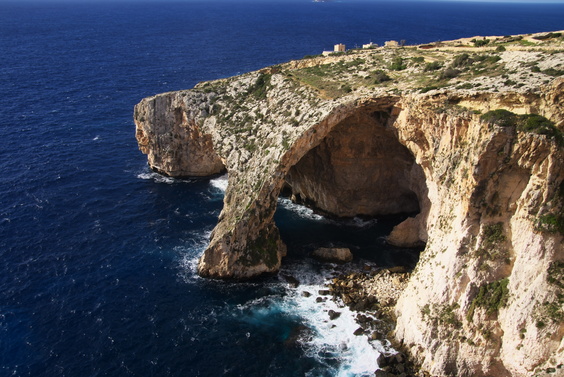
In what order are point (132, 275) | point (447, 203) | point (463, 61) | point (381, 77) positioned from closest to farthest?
point (447, 203), point (132, 275), point (463, 61), point (381, 77)

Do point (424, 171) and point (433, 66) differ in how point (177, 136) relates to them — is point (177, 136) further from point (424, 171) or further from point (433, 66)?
point (424, 171)

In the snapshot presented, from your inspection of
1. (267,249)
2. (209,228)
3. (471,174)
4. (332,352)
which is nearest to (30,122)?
(209,228)

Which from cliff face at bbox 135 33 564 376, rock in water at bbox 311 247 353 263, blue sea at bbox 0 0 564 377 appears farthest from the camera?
rock in water at bbox 311 247 353 263

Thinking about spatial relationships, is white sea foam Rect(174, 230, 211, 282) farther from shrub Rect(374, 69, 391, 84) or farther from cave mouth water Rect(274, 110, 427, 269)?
shrub Rect(374, 69, 391, 84)

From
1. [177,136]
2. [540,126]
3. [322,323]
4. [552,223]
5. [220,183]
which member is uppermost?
[540,126]

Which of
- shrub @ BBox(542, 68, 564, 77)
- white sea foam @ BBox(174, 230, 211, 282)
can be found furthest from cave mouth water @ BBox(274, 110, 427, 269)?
shrub @ BBox(542, 68, 564, 77)

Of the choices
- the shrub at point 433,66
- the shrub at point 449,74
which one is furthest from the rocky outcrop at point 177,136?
the shrub at point 449,74

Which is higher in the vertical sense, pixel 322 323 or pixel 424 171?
pixel 424 171

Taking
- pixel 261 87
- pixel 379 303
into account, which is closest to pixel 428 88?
pixel 379 303
